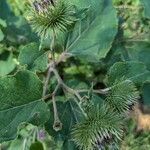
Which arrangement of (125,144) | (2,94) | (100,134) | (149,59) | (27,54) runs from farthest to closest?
1. (125,144)
2. (149,59)
3. (27,54)
4. (2,94)
5. (100,134)

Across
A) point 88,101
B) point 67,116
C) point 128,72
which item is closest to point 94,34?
point 128,72

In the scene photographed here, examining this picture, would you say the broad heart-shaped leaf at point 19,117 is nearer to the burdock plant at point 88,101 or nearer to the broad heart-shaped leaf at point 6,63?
the burdock plant at point 88,101

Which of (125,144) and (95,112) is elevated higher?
(95,112)

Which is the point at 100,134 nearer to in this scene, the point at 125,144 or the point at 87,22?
the point at 87,22

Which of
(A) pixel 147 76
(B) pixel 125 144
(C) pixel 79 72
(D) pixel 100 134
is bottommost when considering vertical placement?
(B) pixel 125 144

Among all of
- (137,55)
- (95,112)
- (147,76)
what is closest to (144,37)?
(137,55)

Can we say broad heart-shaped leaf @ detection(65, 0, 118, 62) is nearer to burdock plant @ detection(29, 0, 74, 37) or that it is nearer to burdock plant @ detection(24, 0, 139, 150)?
burdock plant @ detection(24, 0, 139, 150)
